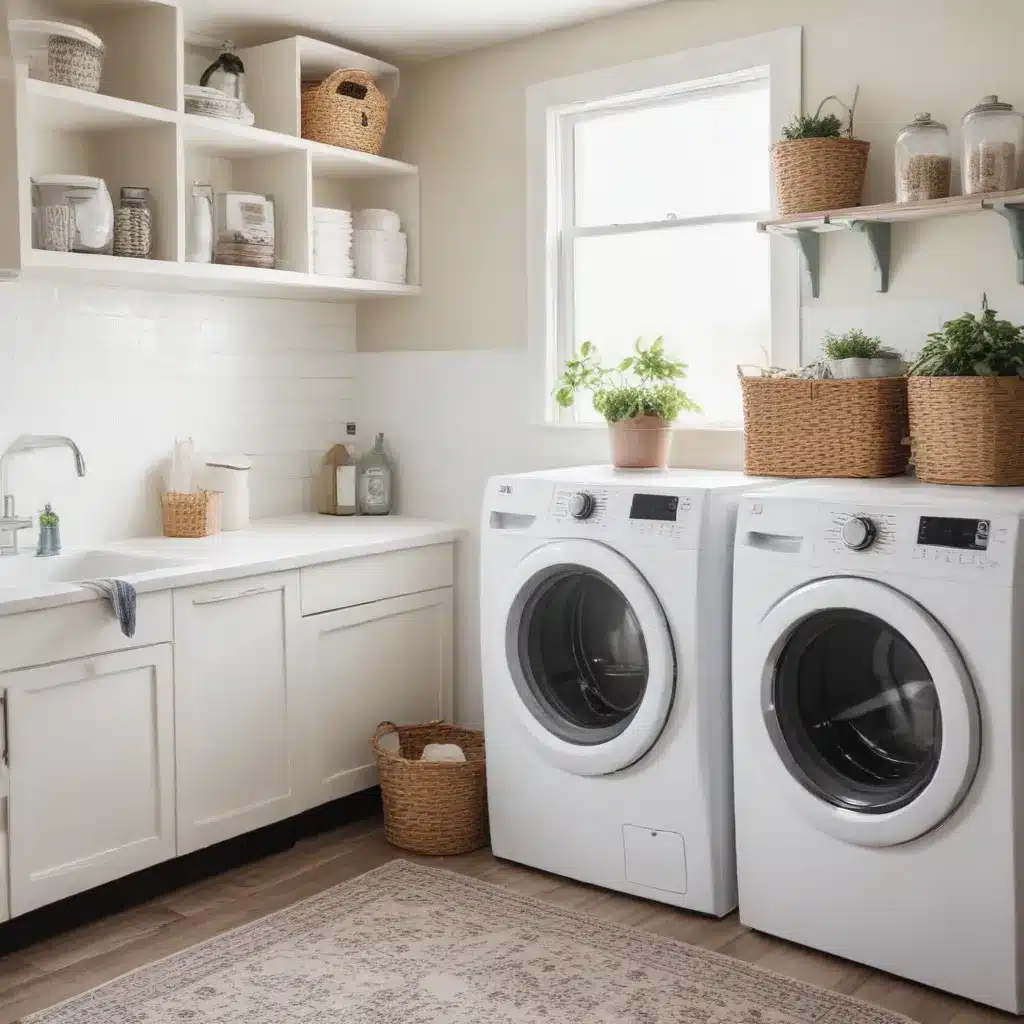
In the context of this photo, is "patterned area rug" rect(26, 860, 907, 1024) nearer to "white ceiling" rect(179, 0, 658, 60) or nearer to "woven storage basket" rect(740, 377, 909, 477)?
"woven storage basket" rect(740, 377, 909, 477)

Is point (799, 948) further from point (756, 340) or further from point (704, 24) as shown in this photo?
point (704, 24)

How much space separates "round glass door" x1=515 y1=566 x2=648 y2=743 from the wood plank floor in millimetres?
434

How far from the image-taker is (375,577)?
3.62 meters

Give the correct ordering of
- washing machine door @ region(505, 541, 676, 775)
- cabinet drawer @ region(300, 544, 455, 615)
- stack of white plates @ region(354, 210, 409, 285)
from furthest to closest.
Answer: stack of white plates @ region(354, 210, 409, 285)
cabinet drawer @ region(300, 544, 455, 615)
washing machine door @ region(505, 541, 676, 775)

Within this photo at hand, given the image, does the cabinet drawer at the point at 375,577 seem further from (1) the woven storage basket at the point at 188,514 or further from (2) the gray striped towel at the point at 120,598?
(2) the gray striped towel at the point at 120,598

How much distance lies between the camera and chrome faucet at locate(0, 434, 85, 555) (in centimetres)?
320

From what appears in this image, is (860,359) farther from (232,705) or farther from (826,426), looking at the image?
(232,705)

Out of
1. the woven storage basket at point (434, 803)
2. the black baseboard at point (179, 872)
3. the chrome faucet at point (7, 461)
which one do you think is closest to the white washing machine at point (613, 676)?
the woven storage basket at point (434, 803)

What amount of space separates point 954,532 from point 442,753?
5.43 ft

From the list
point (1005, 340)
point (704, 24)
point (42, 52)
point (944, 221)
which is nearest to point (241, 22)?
point (42, 52)

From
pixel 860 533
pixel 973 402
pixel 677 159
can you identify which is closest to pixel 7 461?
pixel 677 159

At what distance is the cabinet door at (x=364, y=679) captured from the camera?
3.47 metres

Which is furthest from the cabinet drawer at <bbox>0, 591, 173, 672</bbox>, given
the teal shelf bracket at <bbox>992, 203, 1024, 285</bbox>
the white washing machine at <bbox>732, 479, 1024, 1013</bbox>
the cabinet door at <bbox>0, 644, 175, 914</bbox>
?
the teal shelf bracket at <bbox>992, 203, 1024, 285</bbox>

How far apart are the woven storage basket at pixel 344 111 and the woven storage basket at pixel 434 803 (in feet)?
6.04
